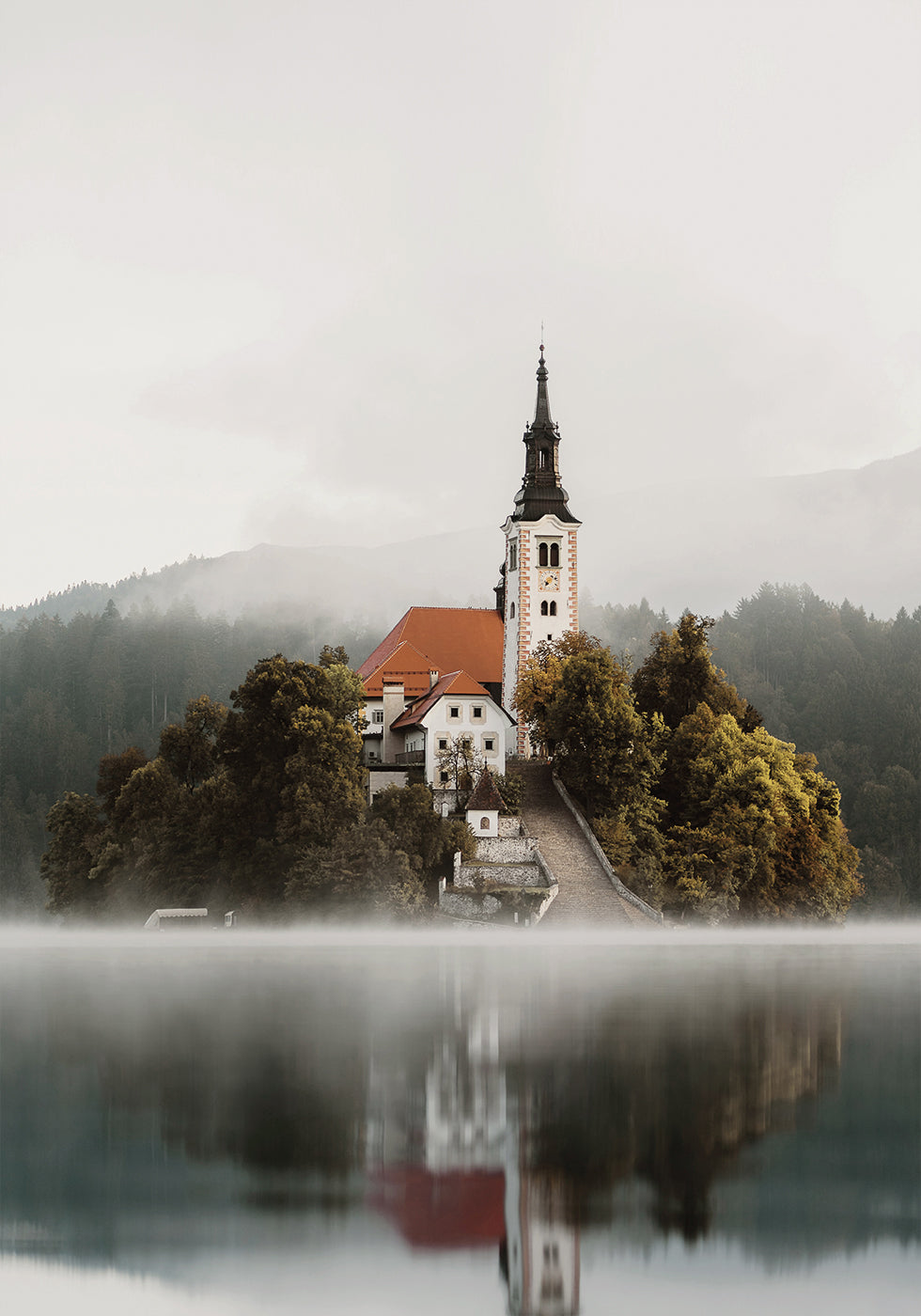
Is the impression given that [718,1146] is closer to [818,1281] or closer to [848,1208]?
[848,1208]

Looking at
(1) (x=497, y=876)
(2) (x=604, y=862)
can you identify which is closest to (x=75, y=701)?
(1) (x=497, y=876)

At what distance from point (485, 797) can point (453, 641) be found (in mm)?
23871

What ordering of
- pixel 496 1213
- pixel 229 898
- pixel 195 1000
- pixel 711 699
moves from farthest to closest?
pixel 711 699, pixel 229 898, pixel 195 1000, pixel 496 1213

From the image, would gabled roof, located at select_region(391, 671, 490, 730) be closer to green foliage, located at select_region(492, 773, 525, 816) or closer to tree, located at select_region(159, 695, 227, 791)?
green foliage, located at select_region(492, 773, 525, 816)

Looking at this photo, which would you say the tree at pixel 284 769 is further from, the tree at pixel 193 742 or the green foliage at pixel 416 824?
the tree at pixel 193 742

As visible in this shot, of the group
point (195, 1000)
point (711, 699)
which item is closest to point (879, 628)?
point (711, 699)

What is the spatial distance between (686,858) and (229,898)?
2031 cm

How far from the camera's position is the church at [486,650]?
73375 mm

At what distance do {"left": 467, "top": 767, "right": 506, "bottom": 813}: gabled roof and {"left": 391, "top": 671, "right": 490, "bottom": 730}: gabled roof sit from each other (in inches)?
266

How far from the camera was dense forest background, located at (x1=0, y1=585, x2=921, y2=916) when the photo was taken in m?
143

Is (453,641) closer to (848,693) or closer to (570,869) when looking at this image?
(570,869)

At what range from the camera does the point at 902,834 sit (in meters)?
142

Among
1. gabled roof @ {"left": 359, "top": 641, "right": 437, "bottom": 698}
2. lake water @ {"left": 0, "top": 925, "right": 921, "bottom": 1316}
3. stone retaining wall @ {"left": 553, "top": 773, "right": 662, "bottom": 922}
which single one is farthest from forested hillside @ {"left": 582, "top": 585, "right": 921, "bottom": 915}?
lake water @ {"left": 0, "top": 925, "right": 921, "bottom": 1316}

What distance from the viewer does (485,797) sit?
220 feet
